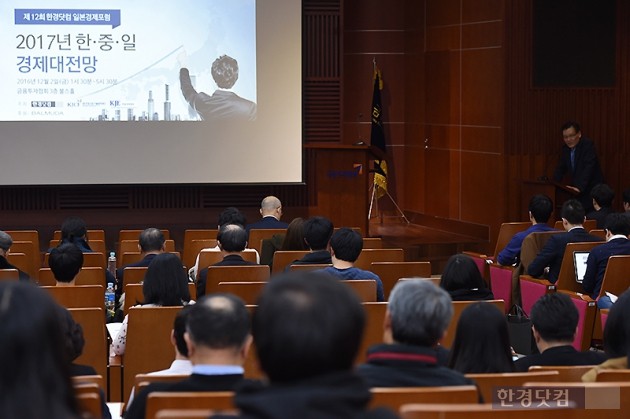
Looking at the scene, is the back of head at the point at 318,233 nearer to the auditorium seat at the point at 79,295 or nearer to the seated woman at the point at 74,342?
the auditorium seat at the point at 79,295

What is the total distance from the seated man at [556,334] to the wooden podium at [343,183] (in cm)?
748

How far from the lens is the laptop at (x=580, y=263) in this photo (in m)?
7.16

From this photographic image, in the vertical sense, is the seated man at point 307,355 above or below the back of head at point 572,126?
below

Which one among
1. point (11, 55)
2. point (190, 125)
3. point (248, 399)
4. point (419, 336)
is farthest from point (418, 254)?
point (248, 399)

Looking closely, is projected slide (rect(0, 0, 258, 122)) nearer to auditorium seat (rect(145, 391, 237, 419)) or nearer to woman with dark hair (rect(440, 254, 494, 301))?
woman with dark hair (rect(440, 254, 494, 301))

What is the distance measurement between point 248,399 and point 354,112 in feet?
40.7

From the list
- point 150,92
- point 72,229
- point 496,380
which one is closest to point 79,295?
point 72,229

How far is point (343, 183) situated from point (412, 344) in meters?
8.75

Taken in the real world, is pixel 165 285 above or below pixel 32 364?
below

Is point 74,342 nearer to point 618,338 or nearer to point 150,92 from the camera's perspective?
point 618,338

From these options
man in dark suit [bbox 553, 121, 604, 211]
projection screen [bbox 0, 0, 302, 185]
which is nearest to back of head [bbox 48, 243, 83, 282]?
projection screen [bbox 0, 0, 302, 185]

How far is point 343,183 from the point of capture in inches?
459

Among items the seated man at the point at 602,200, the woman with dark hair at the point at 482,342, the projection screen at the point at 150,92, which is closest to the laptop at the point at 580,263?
the seated man at the point at 602,200

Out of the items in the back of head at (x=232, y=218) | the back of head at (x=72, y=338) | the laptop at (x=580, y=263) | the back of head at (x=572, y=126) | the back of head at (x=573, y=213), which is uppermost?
the back of head at (x=572, y=126)
